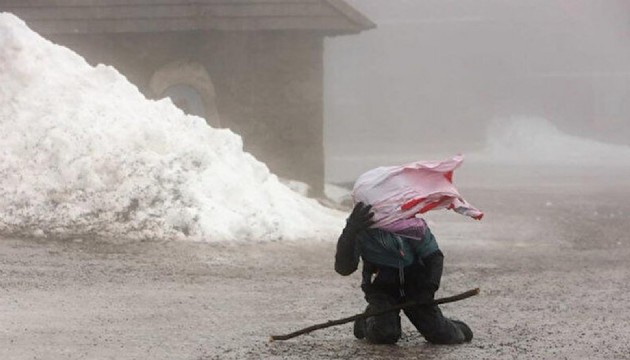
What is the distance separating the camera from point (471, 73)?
4869 cm

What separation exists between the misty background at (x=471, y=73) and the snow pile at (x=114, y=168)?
945 inches

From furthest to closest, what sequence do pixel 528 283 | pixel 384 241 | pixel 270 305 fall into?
pixel 528 283 < pixel 270 305 < pixel 384 241

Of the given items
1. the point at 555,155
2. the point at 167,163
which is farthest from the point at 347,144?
the point at 167,163

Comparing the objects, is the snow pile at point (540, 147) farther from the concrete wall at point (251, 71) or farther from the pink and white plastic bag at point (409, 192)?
the pink and white plastic bag at point (409, 192)

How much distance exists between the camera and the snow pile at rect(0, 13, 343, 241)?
31.6 ft

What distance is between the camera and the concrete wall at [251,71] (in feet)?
54.4

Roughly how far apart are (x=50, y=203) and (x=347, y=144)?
2901 centimetres

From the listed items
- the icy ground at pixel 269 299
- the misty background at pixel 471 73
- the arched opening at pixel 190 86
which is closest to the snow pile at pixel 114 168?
the icy ground at pixel 269 299

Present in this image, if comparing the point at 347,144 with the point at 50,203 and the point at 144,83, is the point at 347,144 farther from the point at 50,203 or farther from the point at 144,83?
the point at 50,203

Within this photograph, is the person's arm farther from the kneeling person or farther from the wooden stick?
the wooden stick

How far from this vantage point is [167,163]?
33.5 feet

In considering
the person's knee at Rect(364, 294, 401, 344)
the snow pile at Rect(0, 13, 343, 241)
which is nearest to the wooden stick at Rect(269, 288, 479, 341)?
the person's knee at Rect(364, 294, 401, 344)

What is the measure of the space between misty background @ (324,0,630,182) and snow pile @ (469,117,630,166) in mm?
900

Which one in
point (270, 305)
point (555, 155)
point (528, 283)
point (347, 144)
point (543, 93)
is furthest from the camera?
point (543, 93)
